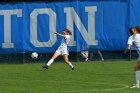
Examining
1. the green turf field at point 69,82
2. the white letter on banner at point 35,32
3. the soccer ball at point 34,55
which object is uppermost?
the white letter on banner at point 35,32

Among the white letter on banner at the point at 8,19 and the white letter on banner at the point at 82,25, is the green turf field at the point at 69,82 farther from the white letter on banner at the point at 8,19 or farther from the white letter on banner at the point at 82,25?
the white letter on banner at the point at 8,19

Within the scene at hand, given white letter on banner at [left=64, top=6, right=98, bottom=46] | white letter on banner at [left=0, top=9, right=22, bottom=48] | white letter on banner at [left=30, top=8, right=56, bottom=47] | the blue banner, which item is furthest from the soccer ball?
white letter on banner at [left=64, top=6, right=98, bottom=46]

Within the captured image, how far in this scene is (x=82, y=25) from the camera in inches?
1384

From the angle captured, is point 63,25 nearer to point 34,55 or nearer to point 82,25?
point 82,25

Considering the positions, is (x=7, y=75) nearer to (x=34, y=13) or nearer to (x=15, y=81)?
(x=15, y=81)

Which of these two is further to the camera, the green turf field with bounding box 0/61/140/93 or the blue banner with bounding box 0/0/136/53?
the blue banner with bounding box 0/0/136/53

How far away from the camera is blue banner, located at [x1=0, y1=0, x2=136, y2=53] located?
34969mm

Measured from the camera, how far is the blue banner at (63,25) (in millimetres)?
34969

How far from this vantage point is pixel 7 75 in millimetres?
24969

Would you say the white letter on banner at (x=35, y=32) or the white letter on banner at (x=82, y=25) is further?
the white letter on banner at (x=82, y=25)

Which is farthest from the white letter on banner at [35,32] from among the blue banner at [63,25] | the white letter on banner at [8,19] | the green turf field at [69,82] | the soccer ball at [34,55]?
the green turf field at [69,82]

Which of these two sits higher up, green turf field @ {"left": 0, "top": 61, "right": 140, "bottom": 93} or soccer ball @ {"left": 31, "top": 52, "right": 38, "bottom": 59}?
soccer ball @ {"left": 31, "top": 52, "right": 38, "bottom": 59}

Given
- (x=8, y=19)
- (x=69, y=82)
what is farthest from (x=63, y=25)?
(x=69, y=82)

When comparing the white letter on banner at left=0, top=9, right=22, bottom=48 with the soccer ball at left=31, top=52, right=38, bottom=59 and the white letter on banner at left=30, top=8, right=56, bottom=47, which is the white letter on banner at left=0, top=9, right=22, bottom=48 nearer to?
the white letter on banner at left=30, top=8, right=56, bottom=47
